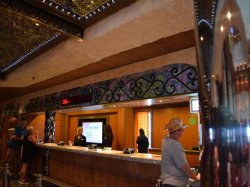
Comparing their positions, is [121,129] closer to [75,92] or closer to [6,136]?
[75,92]

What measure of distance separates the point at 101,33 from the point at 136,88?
1.52 metres

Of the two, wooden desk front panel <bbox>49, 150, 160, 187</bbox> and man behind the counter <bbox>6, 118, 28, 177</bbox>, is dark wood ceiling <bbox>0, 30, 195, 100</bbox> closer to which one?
wooden desk front panel <bbox>49, 150, 160, 187</bbox>

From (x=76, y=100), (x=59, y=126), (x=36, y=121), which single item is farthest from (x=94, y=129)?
(x=76, y=100)

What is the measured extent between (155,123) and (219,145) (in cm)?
673

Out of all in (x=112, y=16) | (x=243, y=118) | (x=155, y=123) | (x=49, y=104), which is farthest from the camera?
(x=155, y=123)

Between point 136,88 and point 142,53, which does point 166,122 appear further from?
point 142,53

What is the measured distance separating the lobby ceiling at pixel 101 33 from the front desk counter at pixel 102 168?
146cm

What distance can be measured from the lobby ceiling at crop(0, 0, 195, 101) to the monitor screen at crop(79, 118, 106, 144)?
395 centimetres

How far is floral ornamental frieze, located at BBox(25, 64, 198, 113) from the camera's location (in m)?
3.28

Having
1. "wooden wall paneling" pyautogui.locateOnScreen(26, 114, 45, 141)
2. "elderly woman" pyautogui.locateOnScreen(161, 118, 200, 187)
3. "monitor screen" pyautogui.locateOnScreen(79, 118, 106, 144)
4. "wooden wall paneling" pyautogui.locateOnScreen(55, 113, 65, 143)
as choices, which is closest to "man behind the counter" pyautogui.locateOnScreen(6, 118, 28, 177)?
"wooden wall paneling" pyautogui.locateOnScreen(26, 114, 45, 141)

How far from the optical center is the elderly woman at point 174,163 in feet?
7.08

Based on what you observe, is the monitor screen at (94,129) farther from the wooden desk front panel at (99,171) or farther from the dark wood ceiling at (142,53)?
the dark wood ceiling at (142,53)

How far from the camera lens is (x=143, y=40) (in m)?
2.81

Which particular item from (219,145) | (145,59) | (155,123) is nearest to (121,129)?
(155,123)
